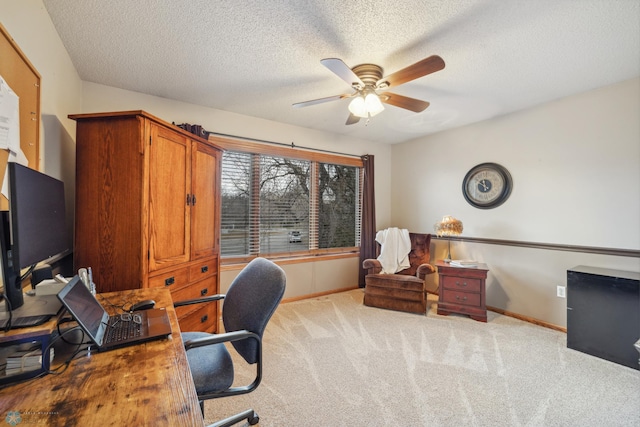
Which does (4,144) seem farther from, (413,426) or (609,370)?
(609,370)

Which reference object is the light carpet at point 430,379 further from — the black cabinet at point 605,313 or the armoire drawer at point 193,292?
the armoire drawer at point 193,292

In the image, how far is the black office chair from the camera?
1222mm

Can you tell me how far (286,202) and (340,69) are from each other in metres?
2.19

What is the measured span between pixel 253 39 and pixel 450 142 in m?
3.07

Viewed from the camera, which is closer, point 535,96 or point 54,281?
point 54,281

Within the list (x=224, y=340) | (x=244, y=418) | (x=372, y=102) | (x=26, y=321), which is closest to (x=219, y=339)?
(x=224, y=340)

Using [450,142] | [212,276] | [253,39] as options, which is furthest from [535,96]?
[212,276]

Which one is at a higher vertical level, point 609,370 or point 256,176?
point 256,176

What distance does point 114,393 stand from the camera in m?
0.73

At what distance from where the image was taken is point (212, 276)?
2588mm

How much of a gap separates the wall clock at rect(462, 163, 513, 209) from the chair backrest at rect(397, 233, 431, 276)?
0.77 m

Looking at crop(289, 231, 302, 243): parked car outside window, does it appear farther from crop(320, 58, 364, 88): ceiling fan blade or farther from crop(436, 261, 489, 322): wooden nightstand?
crop(320, 58, 364, 88): ceiling fan blade

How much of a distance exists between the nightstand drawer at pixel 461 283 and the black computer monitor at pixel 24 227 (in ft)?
11.4

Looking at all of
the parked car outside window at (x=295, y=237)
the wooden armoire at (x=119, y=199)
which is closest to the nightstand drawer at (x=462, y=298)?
the parked car outside window at (x=295, y=237)
